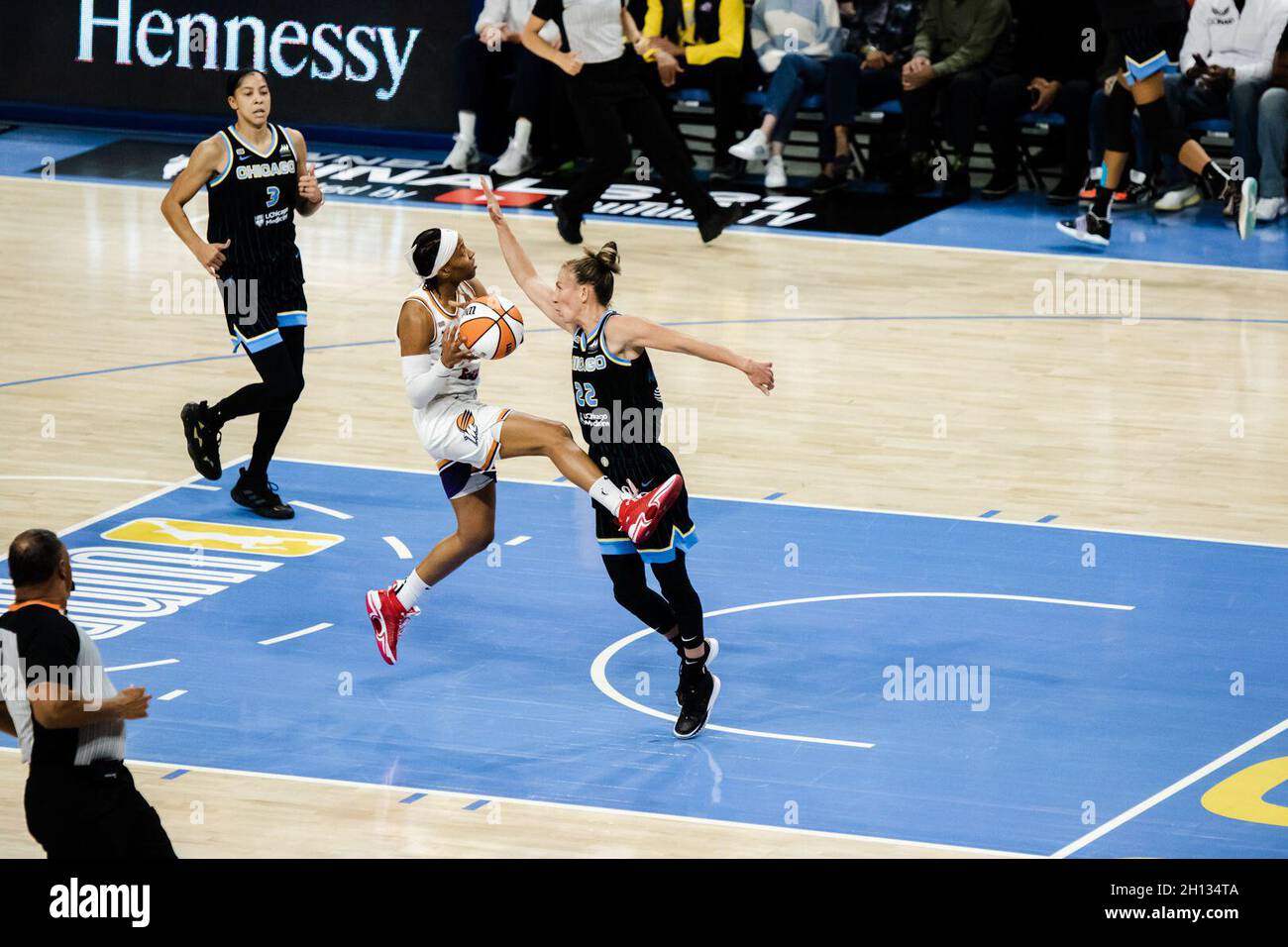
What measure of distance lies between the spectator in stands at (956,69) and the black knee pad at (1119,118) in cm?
267

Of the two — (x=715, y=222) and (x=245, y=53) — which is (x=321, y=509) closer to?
(x=715, y=222)

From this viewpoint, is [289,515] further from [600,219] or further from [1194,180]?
[1194,180]

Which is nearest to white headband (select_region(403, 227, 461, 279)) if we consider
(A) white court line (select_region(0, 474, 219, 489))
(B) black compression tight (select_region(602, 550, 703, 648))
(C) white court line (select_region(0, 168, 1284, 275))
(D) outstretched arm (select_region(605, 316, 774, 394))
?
(D) outstretched arm (select_region(605, 316, 774, 394))

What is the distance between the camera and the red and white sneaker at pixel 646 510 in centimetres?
781

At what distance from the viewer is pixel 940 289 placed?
50.8 feet

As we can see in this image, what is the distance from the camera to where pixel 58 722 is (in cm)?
543

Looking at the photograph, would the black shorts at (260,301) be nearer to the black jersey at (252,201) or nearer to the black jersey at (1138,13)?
the black jersey at (252,201)

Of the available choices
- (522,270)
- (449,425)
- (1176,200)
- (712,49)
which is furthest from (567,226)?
(449,425)

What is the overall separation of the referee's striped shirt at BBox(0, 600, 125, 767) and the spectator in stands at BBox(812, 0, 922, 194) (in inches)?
551

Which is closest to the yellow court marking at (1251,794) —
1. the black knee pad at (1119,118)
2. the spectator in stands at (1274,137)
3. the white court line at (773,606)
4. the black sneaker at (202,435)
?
the white court line at (773,606)

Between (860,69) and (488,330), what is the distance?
1118cm

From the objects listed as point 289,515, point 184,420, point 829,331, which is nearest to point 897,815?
point 289,515

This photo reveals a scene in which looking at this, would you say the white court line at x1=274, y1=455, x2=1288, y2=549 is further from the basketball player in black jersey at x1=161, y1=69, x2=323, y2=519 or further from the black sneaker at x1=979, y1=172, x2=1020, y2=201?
the black sneaker at x1=979, y1=172, x2=1020, y2=201

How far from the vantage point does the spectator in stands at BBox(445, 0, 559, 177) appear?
62.7ft
